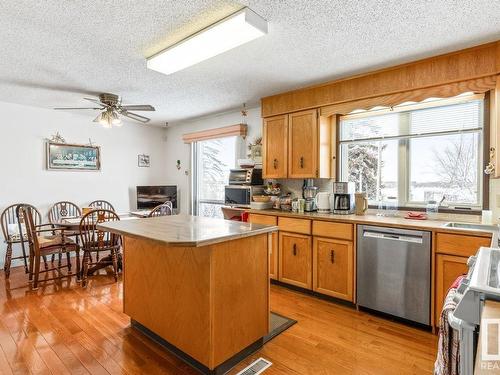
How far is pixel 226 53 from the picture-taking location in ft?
8.40

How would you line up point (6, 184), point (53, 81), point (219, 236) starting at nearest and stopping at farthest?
point (219, 236)
point (53, 81)
point (6, 184)

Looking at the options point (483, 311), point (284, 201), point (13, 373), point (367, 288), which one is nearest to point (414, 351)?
point (367, 288)

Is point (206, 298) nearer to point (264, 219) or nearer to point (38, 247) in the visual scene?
point (264, 219)

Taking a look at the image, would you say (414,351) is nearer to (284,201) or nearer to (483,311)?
(483,311)

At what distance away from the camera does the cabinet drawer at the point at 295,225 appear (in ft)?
10.5

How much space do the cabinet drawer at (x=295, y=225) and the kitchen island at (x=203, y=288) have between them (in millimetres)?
1079

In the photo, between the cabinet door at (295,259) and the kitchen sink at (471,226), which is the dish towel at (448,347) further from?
the cabinet door at (295,259)

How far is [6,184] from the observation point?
4.15 metres

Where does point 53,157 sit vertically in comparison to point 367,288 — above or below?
above

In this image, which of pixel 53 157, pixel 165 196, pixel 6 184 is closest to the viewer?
pixel 6 184

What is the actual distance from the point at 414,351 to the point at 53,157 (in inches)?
205

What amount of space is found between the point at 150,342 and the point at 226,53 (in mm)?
2478

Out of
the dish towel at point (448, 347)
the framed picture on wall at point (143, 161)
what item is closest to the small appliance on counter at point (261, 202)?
the dish towel at point (448, 347)

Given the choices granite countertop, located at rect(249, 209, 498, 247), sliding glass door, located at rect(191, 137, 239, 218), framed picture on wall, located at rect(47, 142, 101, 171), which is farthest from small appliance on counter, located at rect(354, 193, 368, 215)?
framed picture on wall, located at rect(47, 142, 101, 171)
